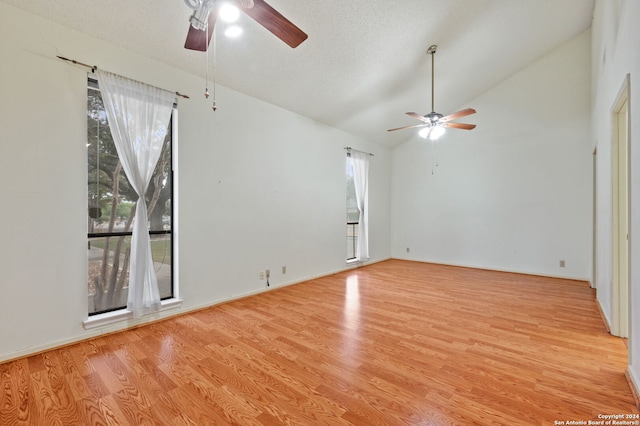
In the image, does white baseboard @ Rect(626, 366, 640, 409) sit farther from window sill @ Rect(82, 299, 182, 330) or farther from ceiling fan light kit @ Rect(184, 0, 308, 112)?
window sill @ Rect(82, 299, 182, 330)

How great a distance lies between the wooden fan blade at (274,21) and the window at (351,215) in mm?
3916

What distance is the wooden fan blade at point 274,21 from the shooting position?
1735 millimetres

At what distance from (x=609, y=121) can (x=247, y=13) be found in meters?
3.59

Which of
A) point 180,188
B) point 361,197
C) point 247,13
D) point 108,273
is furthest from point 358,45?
point 108,273

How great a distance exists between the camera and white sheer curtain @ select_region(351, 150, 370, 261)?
6.06 m

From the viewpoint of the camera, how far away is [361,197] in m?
6.11

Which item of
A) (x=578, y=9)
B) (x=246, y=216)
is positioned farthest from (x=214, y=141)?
(x=578, y=9)

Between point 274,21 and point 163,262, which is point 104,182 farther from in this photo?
point 274,21

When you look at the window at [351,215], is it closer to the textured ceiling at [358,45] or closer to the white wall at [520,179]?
the textured ceiling at [358,45]

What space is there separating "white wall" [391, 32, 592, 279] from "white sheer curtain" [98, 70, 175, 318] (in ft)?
17.3

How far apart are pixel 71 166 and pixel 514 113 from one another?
6784 millimetres

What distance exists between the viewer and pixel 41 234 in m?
2.47

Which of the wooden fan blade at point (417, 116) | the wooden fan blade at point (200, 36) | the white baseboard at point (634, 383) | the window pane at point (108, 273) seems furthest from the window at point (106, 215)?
the white baseboard at point (634, 383)

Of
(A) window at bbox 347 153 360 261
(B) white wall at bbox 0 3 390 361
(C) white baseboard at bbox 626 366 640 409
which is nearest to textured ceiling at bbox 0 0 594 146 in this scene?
(B) white wall at bbox 0 3 390 361
